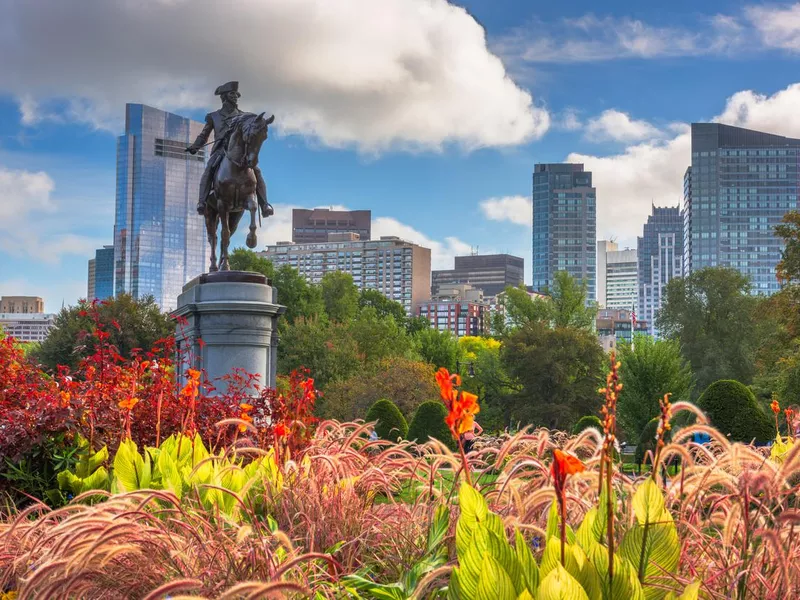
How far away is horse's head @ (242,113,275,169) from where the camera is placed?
18.5 metres

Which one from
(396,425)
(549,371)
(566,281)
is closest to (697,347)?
(566,281)

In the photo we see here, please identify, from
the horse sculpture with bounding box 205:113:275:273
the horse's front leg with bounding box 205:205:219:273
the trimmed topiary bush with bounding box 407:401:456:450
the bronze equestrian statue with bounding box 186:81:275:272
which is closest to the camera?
the horse sculpture with bounding box 205:113:275:273

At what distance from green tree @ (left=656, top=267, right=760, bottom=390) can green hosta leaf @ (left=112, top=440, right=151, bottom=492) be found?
184ft

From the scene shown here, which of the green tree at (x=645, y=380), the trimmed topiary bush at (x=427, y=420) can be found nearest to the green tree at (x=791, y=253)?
the green tree at (x=645, y=380)

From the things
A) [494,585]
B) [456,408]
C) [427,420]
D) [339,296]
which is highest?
[339,296]

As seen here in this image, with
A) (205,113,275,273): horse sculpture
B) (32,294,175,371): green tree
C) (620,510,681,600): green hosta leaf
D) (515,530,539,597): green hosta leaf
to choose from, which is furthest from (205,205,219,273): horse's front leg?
(32,294,175,371): green tree

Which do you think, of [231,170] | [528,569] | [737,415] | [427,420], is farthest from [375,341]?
[528,569]

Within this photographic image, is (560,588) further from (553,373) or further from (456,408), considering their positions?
(553,373)

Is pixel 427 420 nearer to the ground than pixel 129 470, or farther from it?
nearer to the ground

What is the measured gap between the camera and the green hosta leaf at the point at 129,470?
694cm

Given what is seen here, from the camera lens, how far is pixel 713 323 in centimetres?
6488

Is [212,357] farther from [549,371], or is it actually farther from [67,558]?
[549,371]

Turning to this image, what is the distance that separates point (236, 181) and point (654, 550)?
16.9m

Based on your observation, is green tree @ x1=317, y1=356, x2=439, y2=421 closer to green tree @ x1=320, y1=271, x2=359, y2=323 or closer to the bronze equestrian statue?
the bronze equestrian statue
